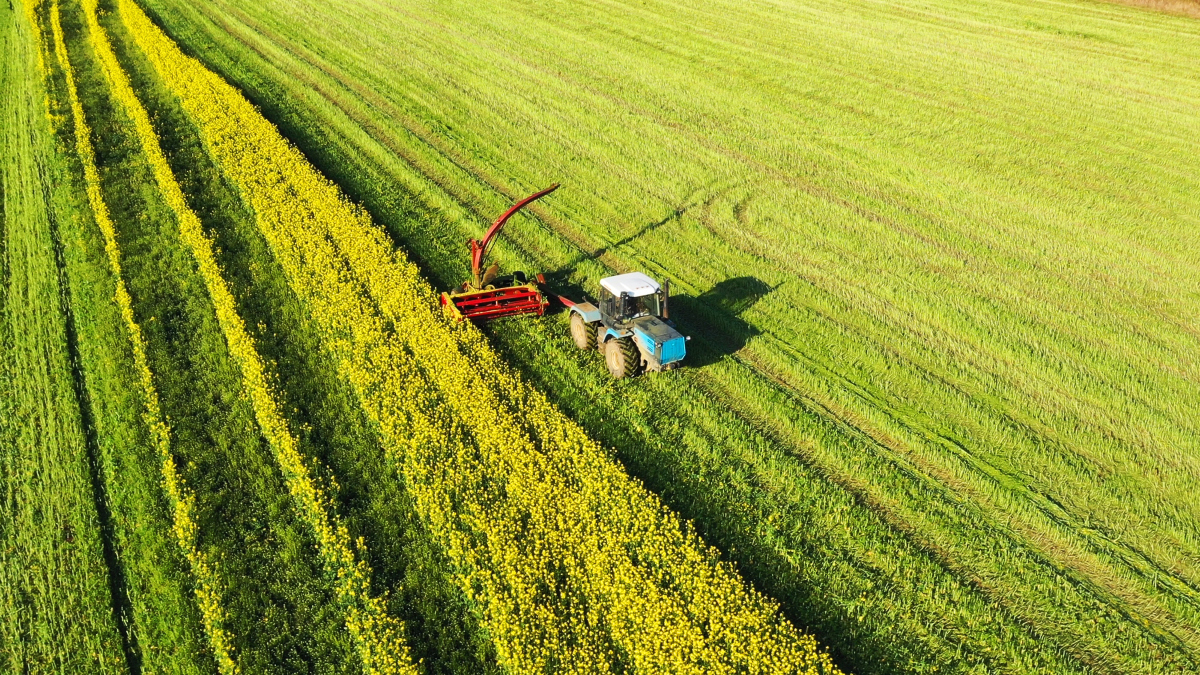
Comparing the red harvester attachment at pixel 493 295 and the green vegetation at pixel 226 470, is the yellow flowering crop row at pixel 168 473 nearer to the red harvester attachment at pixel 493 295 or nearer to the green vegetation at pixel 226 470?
the green vegetation at pixel 226 470

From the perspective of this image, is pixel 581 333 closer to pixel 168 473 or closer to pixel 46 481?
pixel 168 473

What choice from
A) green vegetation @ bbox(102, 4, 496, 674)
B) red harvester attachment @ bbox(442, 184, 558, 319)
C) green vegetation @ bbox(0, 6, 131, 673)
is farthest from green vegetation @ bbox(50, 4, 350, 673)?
red harvester attachment @ bbox(442, 184, 558, 319)

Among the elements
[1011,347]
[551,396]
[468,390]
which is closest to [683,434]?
[551,396]

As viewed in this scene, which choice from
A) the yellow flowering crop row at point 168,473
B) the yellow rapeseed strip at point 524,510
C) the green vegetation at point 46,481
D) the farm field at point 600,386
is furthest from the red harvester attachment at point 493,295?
the green vegetation at point 46,481

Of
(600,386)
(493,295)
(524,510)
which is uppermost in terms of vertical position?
(493,295)

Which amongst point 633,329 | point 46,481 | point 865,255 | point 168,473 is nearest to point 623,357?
point 633,329
